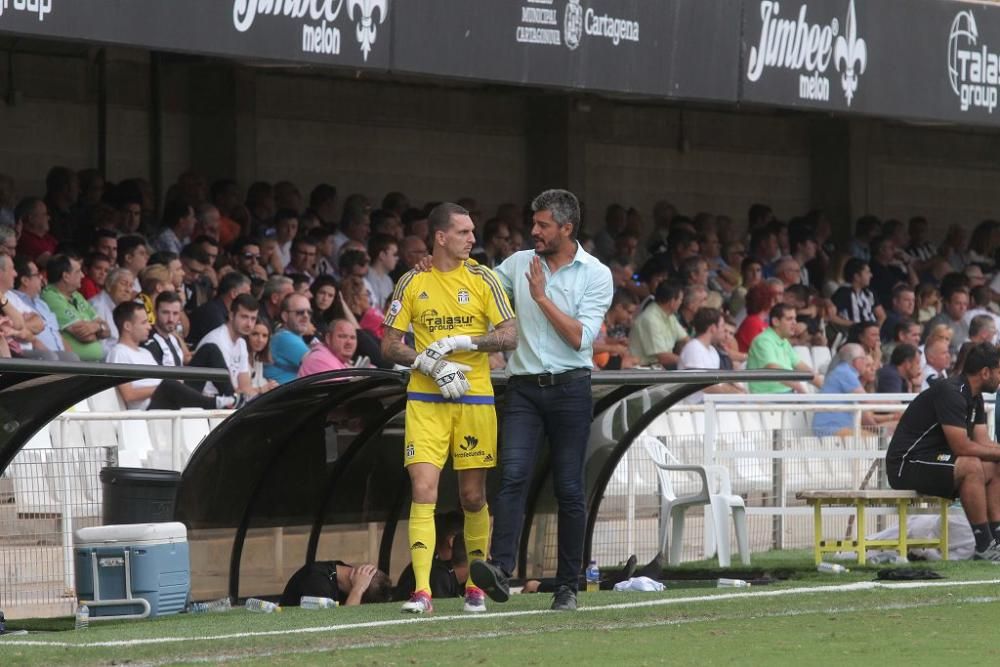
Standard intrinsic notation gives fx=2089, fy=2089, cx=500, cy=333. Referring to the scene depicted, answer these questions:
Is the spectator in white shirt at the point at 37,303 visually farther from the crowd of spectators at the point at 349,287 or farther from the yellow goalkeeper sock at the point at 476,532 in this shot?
the yellow goalkeeper sock at the point at 476,532

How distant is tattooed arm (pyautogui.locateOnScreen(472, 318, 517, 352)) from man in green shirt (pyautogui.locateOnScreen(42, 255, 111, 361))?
15.7ft

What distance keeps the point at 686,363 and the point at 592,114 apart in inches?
311

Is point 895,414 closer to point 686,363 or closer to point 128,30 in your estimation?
point 686,363

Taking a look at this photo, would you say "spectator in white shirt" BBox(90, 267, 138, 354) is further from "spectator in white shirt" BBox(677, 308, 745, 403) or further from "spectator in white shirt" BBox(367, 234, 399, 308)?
"spectator in white shirt" BBox(677, 308, 745, 403)

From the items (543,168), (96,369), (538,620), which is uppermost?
(543,168)

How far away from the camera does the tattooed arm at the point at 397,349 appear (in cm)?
956

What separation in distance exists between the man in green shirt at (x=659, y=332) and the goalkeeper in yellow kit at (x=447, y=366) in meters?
7.24

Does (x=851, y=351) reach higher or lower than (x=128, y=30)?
lower

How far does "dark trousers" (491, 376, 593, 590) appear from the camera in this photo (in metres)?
9.41

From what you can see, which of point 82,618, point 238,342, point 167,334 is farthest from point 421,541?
point 238,342

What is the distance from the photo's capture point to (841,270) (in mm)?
22312

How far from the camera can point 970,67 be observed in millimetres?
20078

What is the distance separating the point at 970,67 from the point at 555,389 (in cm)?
1180

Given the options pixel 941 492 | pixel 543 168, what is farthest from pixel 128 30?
pixel 543 168
